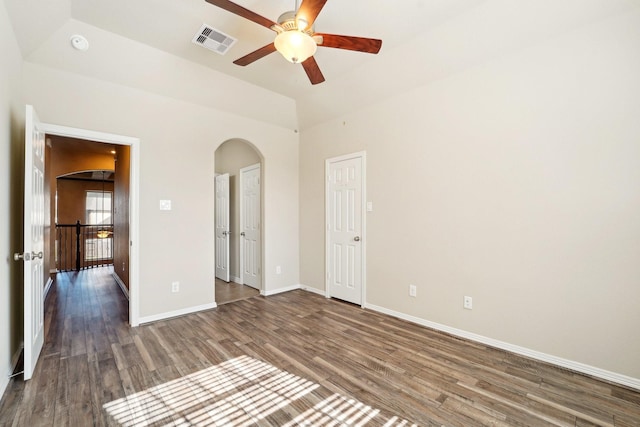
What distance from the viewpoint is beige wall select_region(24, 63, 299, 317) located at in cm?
293

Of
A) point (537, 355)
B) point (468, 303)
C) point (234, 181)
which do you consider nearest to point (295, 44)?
point (468, 303)

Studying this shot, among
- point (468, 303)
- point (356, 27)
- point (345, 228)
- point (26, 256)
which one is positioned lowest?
point (468, 303)

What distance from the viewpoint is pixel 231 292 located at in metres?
4.71

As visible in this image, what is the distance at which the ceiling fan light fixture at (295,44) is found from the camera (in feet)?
6.44

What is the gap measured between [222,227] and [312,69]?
389 cm

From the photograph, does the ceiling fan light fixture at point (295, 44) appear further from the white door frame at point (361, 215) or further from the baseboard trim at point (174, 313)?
the baseboard trim at point (174, 313)

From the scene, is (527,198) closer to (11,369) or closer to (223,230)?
(11,369)

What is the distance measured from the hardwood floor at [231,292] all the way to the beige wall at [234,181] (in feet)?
0.96

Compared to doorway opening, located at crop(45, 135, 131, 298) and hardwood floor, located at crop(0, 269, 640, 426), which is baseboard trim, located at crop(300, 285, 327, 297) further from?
doorway opening, located at crop(45, 135, 131, 298)

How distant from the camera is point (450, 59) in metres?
2.90

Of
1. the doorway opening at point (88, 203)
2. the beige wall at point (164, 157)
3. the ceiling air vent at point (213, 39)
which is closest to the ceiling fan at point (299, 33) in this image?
the ceiling air vent at point (213, 39)

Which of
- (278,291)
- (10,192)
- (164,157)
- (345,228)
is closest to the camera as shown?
(10,192)

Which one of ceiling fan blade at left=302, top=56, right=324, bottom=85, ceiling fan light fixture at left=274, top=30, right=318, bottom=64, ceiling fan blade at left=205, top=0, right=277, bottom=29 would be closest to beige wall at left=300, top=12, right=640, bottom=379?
ceiling fan blade at left=302, top=56, right=324, bottom=85

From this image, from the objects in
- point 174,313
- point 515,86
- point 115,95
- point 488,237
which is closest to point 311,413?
point 488,237
